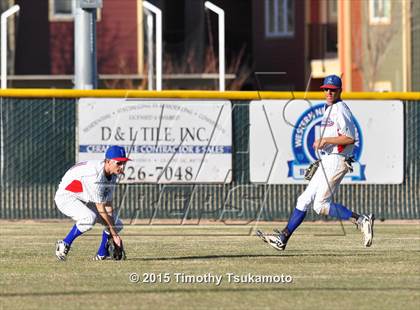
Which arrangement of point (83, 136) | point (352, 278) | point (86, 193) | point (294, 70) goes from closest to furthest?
point (352, 278) < point (86, 193) < point (83, 136) < point (294, 70)

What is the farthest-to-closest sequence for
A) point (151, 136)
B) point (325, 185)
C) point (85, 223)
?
1. point (151, 136)
2. point (325, 185)
3. point (85, 223)

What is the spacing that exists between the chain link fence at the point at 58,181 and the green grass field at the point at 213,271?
2.24m

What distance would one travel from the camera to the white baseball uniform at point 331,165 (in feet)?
44.1

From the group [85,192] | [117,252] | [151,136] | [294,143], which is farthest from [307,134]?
[117,252]

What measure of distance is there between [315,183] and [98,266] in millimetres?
2805

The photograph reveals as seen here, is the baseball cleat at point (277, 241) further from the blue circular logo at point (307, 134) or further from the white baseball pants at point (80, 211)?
the blue circular logo at point (307, 134)

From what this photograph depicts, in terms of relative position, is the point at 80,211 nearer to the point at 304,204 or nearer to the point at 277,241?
the point at 277,241

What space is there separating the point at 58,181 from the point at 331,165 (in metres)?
7.02

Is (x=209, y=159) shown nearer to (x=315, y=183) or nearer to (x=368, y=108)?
(x=368, y=108)

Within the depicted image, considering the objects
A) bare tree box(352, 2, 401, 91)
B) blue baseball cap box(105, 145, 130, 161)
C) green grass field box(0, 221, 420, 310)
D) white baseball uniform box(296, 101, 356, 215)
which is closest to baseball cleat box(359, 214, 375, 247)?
green grass field box(0, 221, 420, 310)

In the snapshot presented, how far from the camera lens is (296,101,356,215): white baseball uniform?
1345 centimetres

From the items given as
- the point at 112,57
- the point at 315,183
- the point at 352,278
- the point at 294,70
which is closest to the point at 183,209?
the point at 315,183

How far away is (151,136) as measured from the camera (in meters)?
19.5

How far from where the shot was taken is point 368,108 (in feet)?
65.5
